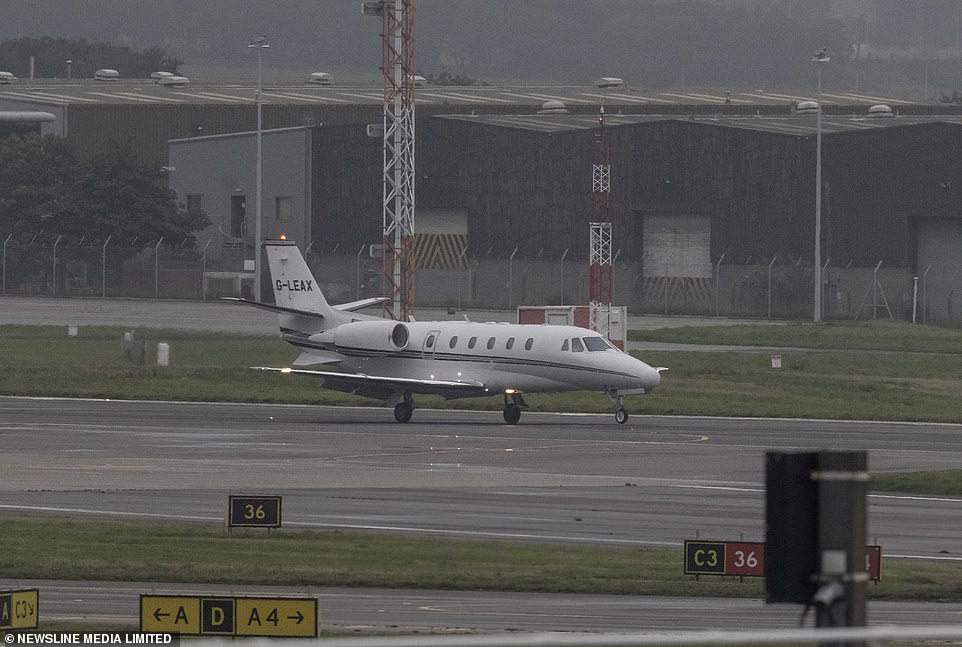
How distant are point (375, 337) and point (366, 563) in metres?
25.6

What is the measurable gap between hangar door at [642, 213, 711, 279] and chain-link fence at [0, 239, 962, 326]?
0.89m

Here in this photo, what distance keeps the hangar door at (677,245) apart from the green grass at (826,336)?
13223 millimetres

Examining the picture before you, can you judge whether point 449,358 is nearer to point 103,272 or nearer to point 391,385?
point 391,385

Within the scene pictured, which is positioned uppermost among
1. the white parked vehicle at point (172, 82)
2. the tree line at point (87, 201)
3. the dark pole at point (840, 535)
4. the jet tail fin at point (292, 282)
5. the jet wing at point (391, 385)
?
the white parked vehicle at point (172, 82)

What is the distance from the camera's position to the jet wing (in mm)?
47972

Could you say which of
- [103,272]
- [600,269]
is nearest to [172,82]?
[103,272]

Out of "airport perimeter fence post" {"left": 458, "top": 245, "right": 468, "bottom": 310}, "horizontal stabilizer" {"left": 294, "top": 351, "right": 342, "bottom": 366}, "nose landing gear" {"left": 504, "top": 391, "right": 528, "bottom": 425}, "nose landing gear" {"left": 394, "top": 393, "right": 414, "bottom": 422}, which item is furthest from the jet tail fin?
"airport perimeter fence post" {"left": 458, "top": 245, "right": 468, "bottom": 310}

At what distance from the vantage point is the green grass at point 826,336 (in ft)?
256

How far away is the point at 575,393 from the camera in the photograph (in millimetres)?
58438

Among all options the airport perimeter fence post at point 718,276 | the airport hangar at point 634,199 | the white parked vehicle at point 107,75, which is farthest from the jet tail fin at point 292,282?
the white parked vehicle at point 107,75

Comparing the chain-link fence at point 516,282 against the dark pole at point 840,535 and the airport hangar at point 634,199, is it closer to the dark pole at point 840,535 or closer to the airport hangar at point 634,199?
the airport hangar at point 634,199

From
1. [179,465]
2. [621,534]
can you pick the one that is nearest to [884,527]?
[621,534]

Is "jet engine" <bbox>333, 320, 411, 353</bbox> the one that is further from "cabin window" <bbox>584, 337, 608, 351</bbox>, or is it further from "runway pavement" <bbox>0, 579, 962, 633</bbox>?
"runway pavement" <bbox>0, 579, 962, 633</bbox>

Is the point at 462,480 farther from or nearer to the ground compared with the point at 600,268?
nearer to the ground
